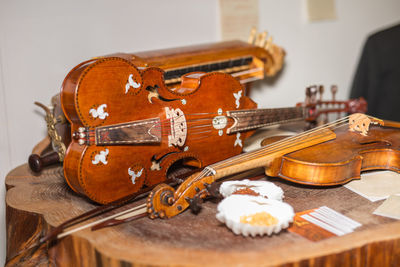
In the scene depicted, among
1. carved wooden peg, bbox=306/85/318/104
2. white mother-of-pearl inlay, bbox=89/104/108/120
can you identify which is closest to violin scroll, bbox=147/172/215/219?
white mother-of-pearl inlay, bbox=89/104/108/120

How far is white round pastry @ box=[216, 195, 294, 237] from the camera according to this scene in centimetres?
91

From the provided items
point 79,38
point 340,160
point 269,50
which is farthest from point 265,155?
point 79,38

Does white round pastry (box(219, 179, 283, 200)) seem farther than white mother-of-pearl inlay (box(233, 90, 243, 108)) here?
No

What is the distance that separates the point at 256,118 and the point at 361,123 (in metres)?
0.40

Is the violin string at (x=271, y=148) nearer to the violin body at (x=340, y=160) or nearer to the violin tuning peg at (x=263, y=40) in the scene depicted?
the violin body at (x=340, y=160)

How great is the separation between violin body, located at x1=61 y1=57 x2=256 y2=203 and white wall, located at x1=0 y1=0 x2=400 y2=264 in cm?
58

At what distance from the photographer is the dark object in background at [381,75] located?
2.29m

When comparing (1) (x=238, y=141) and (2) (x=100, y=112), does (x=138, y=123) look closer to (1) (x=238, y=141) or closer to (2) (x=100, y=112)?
(2) (x=100, y=112)

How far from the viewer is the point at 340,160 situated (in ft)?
3.77

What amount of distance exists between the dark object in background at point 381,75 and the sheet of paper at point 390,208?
1370 millimetres

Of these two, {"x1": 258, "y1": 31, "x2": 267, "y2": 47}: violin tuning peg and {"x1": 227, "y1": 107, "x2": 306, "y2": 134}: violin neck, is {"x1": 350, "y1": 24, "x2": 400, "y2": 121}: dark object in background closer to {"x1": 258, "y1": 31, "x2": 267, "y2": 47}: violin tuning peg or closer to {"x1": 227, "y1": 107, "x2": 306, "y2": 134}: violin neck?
{"x1": 258, "y1": 31, "x2": 267, "y2": 47}: violin tuning peg

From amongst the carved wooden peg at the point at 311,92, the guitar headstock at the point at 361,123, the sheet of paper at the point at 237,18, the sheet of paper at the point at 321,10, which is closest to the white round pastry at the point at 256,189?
the guitar headstock at the point at 361,123

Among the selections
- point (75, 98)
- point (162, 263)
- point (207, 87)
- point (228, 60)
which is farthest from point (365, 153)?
point (75, 98)

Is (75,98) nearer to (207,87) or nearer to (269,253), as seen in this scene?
(207,87)
